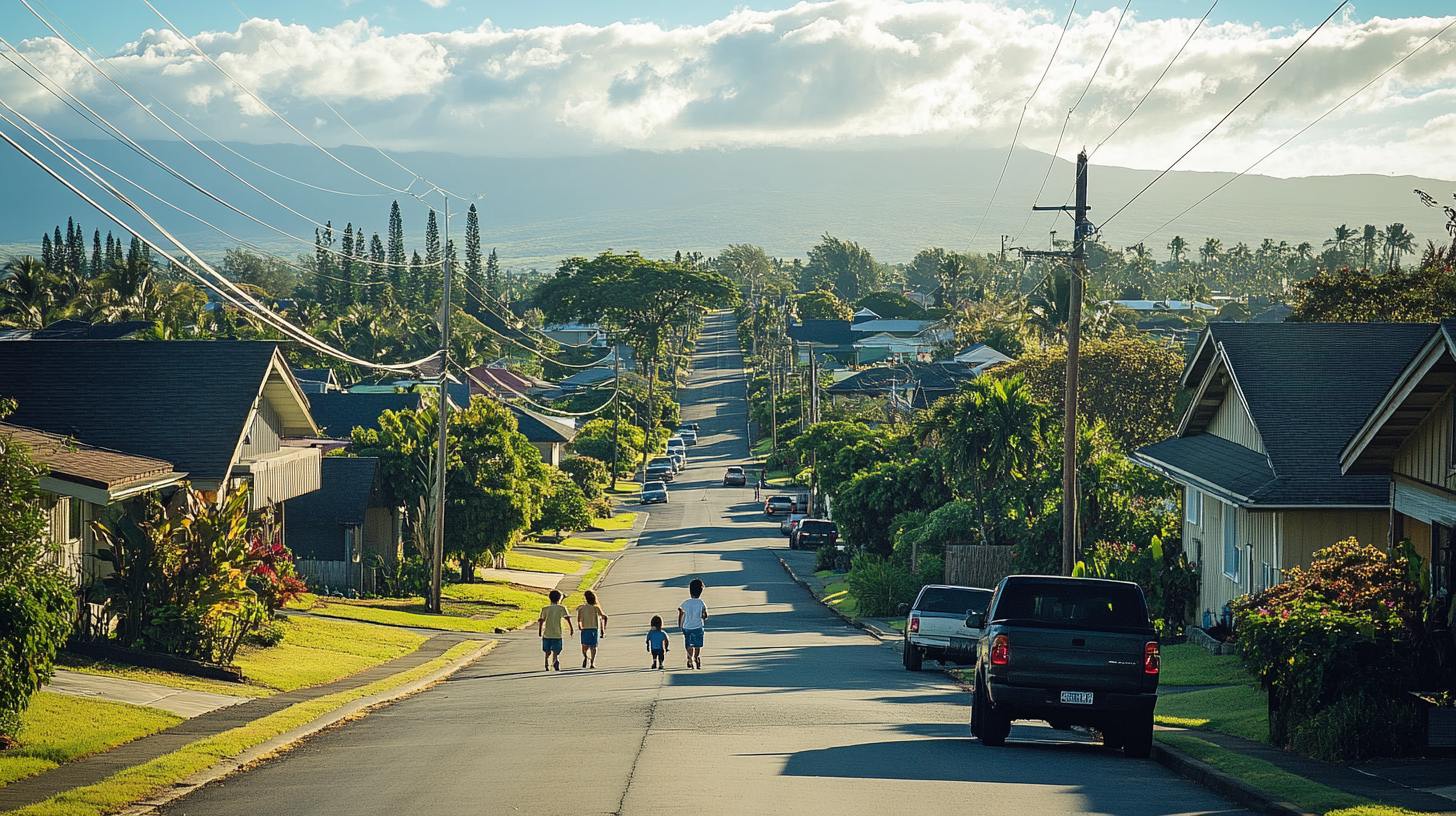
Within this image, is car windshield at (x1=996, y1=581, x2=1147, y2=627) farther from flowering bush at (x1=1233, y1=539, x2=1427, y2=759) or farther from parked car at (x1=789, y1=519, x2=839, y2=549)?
parked car at (x1=789, y1=519, x2=839, y2=549)

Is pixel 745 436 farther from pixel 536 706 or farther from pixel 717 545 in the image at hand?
pixel 536 706

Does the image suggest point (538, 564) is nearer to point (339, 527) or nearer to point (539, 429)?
point (339, 527)

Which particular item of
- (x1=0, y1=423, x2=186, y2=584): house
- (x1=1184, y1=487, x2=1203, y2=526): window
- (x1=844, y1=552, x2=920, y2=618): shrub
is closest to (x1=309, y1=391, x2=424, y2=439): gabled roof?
(x1=844, y1=552, x2=920, y2=618): shrub

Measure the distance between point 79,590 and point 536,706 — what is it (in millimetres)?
7832

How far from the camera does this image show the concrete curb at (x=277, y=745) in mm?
11289

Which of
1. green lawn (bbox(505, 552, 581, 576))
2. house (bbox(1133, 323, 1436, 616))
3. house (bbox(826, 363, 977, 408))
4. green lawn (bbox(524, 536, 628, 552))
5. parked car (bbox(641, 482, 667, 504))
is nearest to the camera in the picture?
house (bbox(1133, 323, 1436, 616))

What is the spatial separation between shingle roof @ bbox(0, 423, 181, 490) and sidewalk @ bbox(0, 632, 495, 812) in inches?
184

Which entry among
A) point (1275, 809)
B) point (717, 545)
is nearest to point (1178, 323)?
point (717, 545)

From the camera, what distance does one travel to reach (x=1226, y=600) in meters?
27.3

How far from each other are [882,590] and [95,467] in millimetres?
23646

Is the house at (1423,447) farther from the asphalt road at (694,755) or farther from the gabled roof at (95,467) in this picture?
the gabled roof at (95,467)

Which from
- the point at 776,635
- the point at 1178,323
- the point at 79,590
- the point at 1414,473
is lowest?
the point at 776,635

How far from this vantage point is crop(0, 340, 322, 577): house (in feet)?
76.2

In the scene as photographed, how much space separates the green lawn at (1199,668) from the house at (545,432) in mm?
56337
